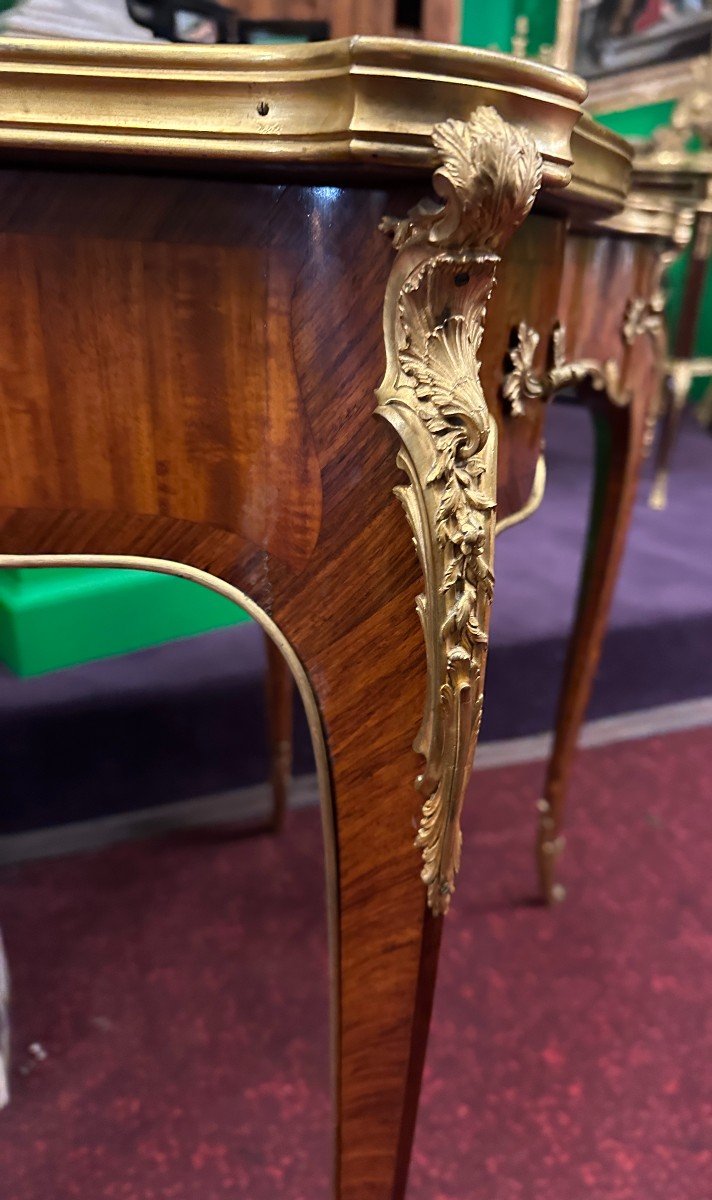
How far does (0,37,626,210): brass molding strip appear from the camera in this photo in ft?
0.86

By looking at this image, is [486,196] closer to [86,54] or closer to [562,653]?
[86,54]

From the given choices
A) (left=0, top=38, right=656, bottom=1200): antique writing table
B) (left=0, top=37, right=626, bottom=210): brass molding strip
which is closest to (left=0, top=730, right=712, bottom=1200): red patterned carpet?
(left=0, top=38, right=656, bottom=1200): antique writing table

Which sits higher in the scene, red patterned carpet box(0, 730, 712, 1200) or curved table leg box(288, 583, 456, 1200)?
curved table leg box(288, 583, 456, 1200)

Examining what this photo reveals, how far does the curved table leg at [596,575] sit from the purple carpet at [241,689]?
0.29 metres

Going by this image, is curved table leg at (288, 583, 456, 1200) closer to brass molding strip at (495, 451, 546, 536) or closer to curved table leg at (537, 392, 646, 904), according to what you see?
brass molding strip at (495, 451, 546, 536)

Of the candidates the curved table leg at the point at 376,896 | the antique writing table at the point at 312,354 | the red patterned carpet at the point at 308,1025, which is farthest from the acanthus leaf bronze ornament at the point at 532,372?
the red patterned carpet at the point at 308,1025

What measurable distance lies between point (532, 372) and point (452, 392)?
128 millimetres

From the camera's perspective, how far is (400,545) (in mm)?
331

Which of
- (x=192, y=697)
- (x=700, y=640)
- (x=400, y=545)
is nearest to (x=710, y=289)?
(x=700, y=640)

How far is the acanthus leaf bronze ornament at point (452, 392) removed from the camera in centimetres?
27

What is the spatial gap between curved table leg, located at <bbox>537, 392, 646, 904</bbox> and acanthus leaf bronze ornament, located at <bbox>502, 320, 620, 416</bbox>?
0.53 feet

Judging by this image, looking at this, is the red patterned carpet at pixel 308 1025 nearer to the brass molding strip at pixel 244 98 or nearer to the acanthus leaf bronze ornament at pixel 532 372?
the acanthus leaf bronze ornament at pixel 532 372

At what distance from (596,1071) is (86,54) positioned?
0.80 metres

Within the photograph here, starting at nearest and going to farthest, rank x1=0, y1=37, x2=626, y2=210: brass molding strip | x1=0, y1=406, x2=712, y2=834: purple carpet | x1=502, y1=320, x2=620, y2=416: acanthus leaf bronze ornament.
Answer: x1=0, y1=37, x2=626, y2=210: brass molding strip, x1=502, y1=320, x2=620, y2=416: acanthus leaf bronze ornament, x1=0, y1=406, x2=712, y2=834: purple carpet
